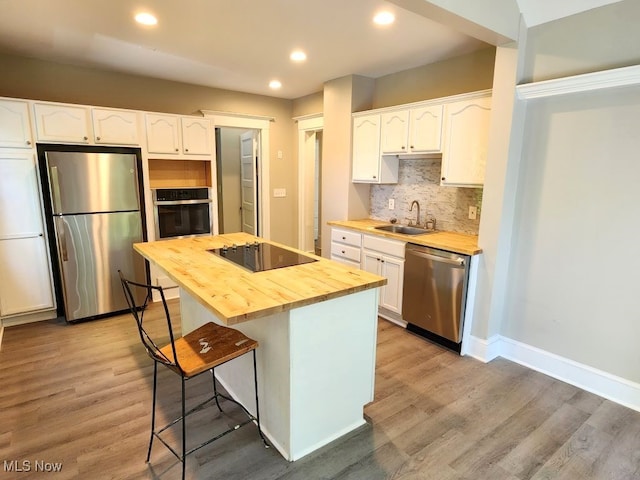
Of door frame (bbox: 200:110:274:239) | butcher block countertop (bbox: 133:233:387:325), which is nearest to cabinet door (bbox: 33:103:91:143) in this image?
door frame (bbox: 200:110:274:239)

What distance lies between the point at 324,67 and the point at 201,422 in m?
3.35

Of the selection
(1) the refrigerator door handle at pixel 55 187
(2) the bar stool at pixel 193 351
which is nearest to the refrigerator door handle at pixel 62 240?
(1) the refrigerator door handle at pixel 55 187

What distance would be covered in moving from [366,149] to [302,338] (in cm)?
267

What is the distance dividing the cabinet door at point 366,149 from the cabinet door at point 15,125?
3136mm

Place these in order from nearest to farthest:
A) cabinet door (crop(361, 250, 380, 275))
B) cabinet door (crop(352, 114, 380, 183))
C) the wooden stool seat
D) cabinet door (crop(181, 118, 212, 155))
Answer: the wooden stool seat, cabinet door (crop(361, 250, 380, 275)), cabinet door (crop(352, 114, 380, 183)), cabinet door (crop(181, 118, 212, 155))

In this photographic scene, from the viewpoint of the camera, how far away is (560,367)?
262 centimetres

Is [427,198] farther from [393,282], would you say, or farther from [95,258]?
[95,258]

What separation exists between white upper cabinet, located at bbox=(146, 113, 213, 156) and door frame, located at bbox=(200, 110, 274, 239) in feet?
1.60

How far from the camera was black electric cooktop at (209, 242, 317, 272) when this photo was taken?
218cm

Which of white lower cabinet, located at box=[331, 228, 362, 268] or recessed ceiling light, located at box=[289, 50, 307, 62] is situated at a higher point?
recessed ceiling light, located at box=[289, 50, 307, 62]

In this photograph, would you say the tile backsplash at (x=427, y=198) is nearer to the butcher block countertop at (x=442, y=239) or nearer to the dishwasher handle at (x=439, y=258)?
the butcher block countertop at (x=442, y=239)

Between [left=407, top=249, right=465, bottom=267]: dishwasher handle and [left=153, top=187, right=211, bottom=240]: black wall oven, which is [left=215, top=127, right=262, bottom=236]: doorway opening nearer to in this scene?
[left=153, top=187, right=211, bottom=240]: black wall oven

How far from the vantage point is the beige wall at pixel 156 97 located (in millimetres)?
3527

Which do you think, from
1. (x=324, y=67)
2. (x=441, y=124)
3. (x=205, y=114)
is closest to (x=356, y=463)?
(x=441, y=124)
